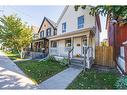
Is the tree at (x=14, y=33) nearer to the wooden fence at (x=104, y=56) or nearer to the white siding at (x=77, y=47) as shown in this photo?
the white siding at (x=77, y=47)

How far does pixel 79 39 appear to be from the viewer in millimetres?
18969

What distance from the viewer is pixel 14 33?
81.6 ft

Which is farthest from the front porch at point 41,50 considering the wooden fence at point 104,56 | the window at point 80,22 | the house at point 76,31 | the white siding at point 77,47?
the wooden fence at point 104,56

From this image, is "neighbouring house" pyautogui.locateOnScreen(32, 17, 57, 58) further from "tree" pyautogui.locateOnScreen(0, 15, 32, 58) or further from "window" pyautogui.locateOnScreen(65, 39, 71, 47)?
"window" pyautogui.locateOnScreen(65, 39, 71, 47)

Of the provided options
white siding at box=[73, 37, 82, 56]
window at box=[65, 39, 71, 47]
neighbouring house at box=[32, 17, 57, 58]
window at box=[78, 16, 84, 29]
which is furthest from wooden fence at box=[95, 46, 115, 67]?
neighbouring house at box=[32, 17, 57, 58]

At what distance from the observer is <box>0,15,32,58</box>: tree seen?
2512 cm

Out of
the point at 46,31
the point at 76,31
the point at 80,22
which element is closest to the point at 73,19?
the point at 80,22

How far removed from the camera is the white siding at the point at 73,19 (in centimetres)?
1803

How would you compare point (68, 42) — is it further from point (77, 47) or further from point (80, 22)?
point (80, 22)

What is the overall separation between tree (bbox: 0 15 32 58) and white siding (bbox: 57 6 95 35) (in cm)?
530

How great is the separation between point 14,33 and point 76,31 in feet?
34.2

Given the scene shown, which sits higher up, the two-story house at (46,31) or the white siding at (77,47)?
the two-story house at (46,31)
